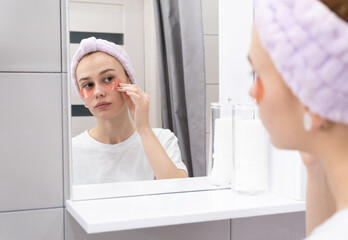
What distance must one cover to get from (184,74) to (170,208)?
34 cm

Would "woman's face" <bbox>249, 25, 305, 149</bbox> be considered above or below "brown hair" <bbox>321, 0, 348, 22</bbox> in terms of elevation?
below

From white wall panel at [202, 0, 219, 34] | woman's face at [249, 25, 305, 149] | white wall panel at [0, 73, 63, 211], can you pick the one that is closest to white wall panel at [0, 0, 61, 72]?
white wall panel at [0, 73, 63, 211]

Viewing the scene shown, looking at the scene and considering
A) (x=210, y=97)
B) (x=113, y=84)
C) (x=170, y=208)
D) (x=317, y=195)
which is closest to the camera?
(x=317, y=195)

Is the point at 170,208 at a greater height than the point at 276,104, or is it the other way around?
the point at 276,104

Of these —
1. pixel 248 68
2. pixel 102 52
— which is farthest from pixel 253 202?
pixel 102 52

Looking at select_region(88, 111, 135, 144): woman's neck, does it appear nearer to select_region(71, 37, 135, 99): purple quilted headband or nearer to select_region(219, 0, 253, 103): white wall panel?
select_region(71, 37, 135, 99): purple quilted headband

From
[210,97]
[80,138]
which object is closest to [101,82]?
[80,138]

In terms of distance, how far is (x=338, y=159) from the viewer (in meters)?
0.61

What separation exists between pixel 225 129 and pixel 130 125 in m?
0.23

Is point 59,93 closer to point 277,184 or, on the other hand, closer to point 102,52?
point 102,52

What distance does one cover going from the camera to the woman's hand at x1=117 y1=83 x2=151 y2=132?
3.45ft

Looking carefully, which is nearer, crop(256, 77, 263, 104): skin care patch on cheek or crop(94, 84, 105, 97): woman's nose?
crop(256, 77, 263, 104): skin care patch on cheek

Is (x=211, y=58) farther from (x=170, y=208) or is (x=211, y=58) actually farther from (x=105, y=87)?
(x=170, y=208)

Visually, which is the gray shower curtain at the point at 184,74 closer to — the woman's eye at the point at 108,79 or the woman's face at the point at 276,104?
the woman's eye at the point at 108,79
